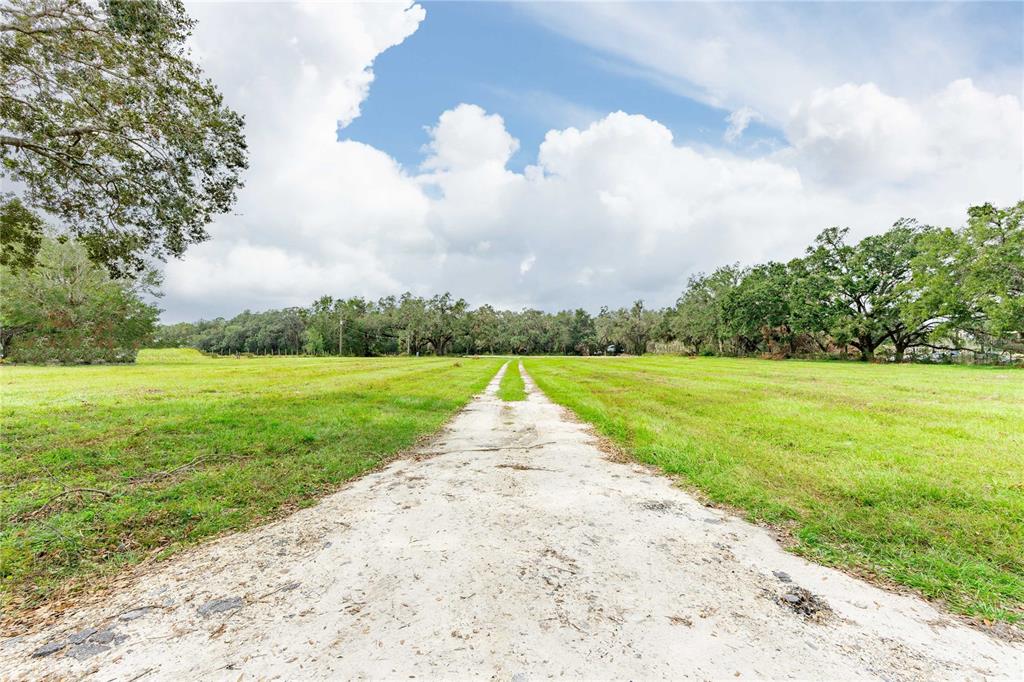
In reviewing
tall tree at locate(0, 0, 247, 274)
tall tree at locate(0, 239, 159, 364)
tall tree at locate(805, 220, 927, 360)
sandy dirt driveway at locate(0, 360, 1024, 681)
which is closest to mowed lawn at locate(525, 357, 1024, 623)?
sandy dirt driveway at locate(0, 360, 1024, 681)

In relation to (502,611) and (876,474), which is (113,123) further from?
(876,474)

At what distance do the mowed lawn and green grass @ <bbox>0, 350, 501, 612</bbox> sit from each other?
18.2 feet

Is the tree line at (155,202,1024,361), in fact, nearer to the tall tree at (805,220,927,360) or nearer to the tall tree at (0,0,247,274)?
the tall tree at (805,220,927,360)

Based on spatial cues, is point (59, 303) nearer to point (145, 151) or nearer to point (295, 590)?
point (145, 151)

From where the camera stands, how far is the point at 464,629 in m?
2.76

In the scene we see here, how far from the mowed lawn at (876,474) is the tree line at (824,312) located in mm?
32697

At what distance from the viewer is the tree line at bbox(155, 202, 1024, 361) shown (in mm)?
34500

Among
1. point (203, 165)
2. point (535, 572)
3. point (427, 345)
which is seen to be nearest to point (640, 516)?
point (535, 572)

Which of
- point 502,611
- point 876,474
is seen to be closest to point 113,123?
point 502,611

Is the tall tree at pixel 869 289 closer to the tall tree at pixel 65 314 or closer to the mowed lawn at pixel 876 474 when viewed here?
the mowed lawn at pixel 876 474

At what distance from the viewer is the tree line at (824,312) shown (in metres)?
34.5

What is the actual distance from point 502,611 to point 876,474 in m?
6.21

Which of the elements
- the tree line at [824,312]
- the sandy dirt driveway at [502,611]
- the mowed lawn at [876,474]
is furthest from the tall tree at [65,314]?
the mowed lawn at [876,474]

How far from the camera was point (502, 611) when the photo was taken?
2947mm
